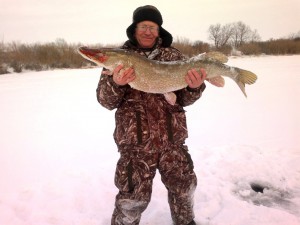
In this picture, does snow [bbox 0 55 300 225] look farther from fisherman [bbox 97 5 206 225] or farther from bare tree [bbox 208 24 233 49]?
bare tree [bbox 208 24 233 49]

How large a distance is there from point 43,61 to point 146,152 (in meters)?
12.5

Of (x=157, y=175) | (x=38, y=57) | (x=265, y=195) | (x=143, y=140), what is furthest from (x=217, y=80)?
(x=38, y=57)

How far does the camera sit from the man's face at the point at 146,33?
2047 millimetres

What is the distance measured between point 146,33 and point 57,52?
42.2 feet

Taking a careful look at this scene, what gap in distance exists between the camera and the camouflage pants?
2.01 m

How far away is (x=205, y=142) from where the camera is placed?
4.09 meters

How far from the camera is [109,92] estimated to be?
6.29 ft

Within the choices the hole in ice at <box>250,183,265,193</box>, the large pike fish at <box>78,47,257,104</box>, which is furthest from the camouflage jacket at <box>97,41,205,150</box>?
the hole in ice at <box>250,183,265,193</box>

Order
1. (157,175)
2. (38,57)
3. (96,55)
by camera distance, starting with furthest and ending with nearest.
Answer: (38,57)
(157,175)
(96,55)

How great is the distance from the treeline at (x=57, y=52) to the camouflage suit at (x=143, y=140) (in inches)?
357

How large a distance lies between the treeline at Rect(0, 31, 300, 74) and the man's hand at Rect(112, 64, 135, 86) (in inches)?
367

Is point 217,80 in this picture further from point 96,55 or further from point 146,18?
point 96,55

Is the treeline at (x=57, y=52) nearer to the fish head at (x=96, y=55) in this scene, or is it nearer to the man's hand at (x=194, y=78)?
the man's hand at (x=194, y=78)

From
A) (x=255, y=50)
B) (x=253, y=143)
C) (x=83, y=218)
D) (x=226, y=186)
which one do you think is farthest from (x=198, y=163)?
A: (x=255, y=50)
